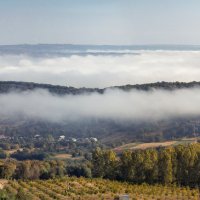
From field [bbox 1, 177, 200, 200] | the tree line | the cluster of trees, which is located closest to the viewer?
field [bbox 1, 177, 200, 200]

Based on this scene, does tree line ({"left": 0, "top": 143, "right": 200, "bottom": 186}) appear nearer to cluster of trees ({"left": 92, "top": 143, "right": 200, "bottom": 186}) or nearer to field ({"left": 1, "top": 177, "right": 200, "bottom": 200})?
cluster of trees ({"left": 92, "top": 143, "right": 200, "bottom": 186})

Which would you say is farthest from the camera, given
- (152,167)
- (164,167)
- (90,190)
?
(152,167)

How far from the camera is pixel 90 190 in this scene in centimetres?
7975

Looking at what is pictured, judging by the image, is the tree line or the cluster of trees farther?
the tree line

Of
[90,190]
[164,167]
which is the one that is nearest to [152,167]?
[164,167]

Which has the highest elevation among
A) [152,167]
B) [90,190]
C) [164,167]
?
[164,167]

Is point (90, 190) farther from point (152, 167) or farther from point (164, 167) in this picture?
point (164, 167)

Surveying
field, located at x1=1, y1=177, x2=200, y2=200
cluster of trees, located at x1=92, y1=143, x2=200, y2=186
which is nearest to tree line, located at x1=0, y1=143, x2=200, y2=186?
cluster of trees, located at x1=92, y1=143, x2=200, y2=186

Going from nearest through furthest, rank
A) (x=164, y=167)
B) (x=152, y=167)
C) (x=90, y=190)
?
(x=90, y=190), (x=164, y=167), (x=152, y=167)

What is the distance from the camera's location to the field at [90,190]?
244 ft

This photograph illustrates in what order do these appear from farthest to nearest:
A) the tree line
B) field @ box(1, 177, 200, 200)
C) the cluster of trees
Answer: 1. the tree line
2. the cluster of trees
3. field @ box(1, 177, 200, 200)

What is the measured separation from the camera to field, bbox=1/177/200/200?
74500 mm

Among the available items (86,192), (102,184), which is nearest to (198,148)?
(102,184)

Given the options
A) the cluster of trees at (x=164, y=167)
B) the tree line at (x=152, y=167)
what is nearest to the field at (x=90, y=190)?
the cluster of trees at (x=164, y=167)
